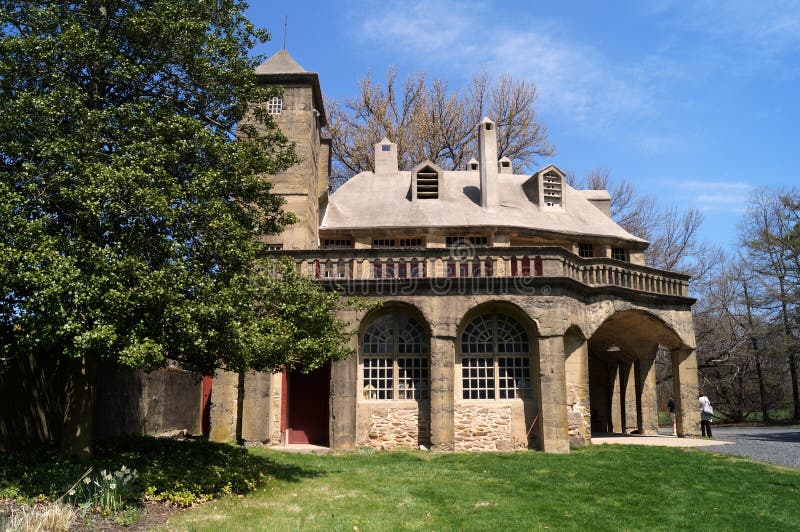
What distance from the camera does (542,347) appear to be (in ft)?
56.1

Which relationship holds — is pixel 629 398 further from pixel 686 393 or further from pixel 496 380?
pixel 496 380

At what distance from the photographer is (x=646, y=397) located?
912 inches

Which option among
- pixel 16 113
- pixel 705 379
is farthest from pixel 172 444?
pixel 705 379

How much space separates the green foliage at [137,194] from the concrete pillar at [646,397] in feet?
47.1

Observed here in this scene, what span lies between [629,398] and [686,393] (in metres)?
4.47

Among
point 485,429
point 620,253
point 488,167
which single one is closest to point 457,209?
point 488,167

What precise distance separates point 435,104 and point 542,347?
19.4 m

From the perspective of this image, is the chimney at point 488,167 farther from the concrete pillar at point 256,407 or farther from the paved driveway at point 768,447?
the paved driveway at point 768,447

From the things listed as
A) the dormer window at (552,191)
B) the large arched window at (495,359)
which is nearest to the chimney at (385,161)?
the dormer window at (552,191)

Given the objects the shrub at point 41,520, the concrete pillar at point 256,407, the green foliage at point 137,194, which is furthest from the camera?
the concrete pillar at point 256,407

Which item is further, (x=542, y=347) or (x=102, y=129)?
(x=542, y=347)

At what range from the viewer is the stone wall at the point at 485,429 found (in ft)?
55.8

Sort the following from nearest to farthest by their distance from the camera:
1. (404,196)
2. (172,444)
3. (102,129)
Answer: (102,129) → (172,444) → (404,196)

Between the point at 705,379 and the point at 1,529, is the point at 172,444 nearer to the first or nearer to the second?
the point at 1,529
